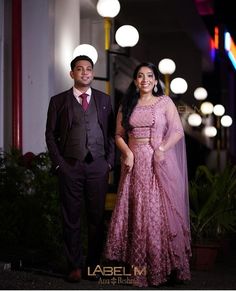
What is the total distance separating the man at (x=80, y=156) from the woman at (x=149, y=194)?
163 mm

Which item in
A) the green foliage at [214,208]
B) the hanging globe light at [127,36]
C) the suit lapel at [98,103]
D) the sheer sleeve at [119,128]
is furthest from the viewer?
the hanging globe light at [127,36]

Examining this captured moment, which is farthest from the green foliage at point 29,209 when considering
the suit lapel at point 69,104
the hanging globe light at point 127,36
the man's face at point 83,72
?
the hanging globe light at point 127,36

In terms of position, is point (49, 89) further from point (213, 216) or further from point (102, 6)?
point (213, 216)

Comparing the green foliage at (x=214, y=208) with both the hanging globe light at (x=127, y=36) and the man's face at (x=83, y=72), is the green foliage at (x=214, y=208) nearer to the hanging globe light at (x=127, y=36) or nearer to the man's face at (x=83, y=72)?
the man's face at (x=83, y=72)

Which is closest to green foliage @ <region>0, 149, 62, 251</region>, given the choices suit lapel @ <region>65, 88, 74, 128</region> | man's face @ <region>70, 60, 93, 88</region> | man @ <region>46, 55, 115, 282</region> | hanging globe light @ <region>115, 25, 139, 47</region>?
man @ <region>46, 55, 115, 282</region>

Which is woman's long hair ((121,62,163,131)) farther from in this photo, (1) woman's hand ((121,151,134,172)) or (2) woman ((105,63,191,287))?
(1) woman's hand ((121,151,134,172))

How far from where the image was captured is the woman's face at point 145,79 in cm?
529

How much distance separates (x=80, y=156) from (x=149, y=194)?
673mm

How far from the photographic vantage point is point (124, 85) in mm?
14273

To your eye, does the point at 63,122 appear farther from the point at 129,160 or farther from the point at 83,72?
the point at 129,160

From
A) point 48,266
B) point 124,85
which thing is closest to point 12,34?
point 48,266

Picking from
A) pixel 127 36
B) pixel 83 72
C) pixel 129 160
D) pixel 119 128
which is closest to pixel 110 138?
pixel 119 128

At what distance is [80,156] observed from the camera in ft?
16.8

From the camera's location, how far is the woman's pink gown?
17.0 ft
